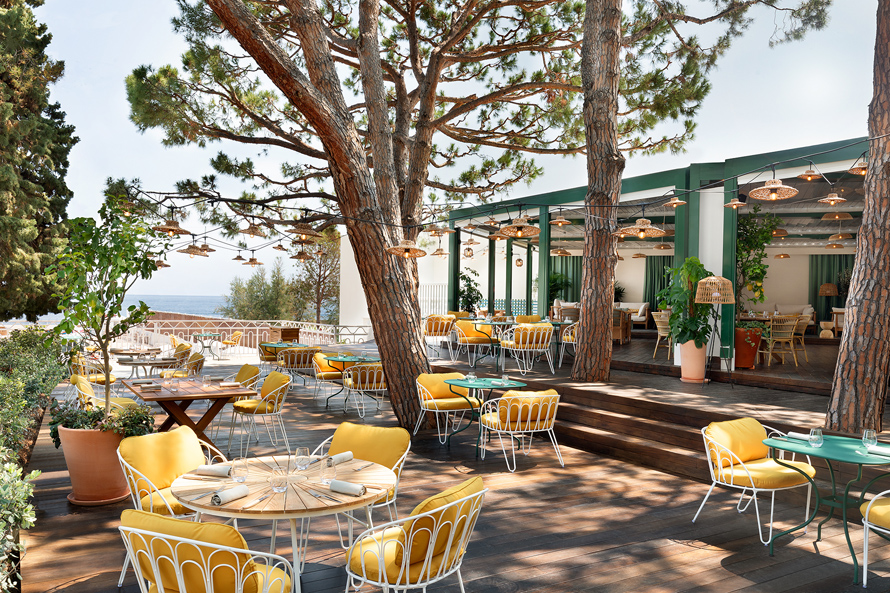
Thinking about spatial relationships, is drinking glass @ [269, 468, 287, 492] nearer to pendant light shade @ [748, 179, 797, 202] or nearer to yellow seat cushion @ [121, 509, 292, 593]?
yellow seat cushion @ [121, 509, 292, 593]

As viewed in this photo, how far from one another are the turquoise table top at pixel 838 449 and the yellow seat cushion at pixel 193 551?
3.09 metres

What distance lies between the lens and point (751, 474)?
12.2 feet

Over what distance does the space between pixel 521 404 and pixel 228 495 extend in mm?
3375

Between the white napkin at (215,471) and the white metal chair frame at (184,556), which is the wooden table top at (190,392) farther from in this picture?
the white metal chair frame at (184,556)

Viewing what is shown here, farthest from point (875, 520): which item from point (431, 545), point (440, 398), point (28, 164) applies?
point (28, 164)

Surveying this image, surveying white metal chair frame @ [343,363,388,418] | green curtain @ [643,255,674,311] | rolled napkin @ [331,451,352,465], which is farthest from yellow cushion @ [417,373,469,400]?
green curtain @ [643,255,674,311]

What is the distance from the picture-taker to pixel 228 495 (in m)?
2.23

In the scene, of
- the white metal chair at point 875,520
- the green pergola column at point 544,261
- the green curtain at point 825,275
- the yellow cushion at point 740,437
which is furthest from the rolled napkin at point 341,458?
the green curtain at point 825,275

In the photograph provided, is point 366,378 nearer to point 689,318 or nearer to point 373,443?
point 373,443

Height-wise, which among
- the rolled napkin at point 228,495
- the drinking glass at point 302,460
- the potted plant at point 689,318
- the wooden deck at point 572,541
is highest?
the potted plant at point 689,318

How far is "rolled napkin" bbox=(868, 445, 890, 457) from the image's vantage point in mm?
3385

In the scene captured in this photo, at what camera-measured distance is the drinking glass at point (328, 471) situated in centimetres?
253

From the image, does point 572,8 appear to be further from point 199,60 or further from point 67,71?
point 67,71

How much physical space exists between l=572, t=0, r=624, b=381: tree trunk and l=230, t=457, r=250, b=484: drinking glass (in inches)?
217
